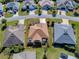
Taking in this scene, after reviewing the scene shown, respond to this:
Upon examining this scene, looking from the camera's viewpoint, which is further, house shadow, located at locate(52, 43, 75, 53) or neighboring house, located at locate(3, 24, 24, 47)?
neighboring house, located at locate(3, 24, 24, 47)

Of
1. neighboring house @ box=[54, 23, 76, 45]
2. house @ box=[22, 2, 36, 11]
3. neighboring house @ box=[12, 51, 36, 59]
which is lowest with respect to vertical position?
neighboring house @ box=[12, 51, 36, 59]

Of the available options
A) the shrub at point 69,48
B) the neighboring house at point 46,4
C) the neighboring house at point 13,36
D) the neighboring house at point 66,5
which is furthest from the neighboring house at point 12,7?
the shrub at point 69,48

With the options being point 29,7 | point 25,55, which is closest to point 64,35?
point 25,55

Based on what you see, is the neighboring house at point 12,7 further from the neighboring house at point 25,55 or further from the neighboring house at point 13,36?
the neighboring house at point 25,55

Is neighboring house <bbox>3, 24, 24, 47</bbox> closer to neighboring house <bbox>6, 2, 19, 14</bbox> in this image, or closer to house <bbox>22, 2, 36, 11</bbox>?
neighboring house <bbox>6, 2, 19, 14</bbox>

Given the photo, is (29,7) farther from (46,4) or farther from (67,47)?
(67,47)

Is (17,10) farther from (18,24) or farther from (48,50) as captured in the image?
(48,50)

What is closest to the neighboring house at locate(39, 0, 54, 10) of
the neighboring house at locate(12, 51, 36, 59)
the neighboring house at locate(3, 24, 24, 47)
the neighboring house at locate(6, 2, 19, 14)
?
the neighboring house at locate(6, 2, 19, 14)
